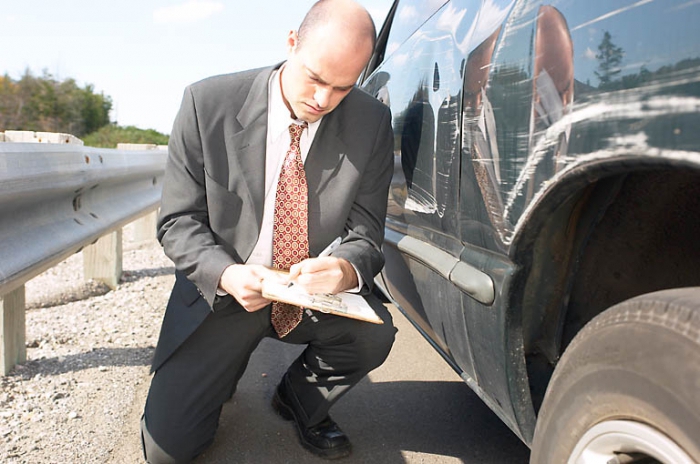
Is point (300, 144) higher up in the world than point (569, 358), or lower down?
higher up

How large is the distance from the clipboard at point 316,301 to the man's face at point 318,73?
621 mm

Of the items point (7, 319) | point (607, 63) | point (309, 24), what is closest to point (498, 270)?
point (607, 63)

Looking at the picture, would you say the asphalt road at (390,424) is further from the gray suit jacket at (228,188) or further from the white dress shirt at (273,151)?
the white dress shirt at (273,151)

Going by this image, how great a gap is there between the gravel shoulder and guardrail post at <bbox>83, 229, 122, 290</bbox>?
0.30 feet

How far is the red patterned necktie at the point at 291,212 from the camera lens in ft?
8.04

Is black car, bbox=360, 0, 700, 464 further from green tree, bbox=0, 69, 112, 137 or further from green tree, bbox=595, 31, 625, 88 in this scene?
green tree, bbox=0, 69, 112, 137

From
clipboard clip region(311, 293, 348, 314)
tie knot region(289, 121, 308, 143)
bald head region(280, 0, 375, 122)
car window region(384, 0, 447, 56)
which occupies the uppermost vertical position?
car window region(384, 0, 447, 56)

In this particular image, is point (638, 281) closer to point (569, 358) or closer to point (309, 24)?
point (569, 358)

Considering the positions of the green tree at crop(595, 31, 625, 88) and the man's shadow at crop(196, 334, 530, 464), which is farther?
the man's shadow at crop(196, 334, 530, 464)

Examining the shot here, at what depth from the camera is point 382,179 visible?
103 inches

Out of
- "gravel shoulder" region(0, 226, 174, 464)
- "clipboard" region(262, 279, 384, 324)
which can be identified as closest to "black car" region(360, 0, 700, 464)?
"clipboard" region(262, 279, 384, 324)

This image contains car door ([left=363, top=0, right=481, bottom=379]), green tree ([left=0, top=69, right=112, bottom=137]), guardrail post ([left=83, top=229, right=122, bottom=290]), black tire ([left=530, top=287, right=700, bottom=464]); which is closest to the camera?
black tire ([left=530, top=287, right=700, bottom=464])

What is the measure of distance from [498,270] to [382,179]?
3.27ft

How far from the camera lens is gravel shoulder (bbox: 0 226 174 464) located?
2.38 metres
